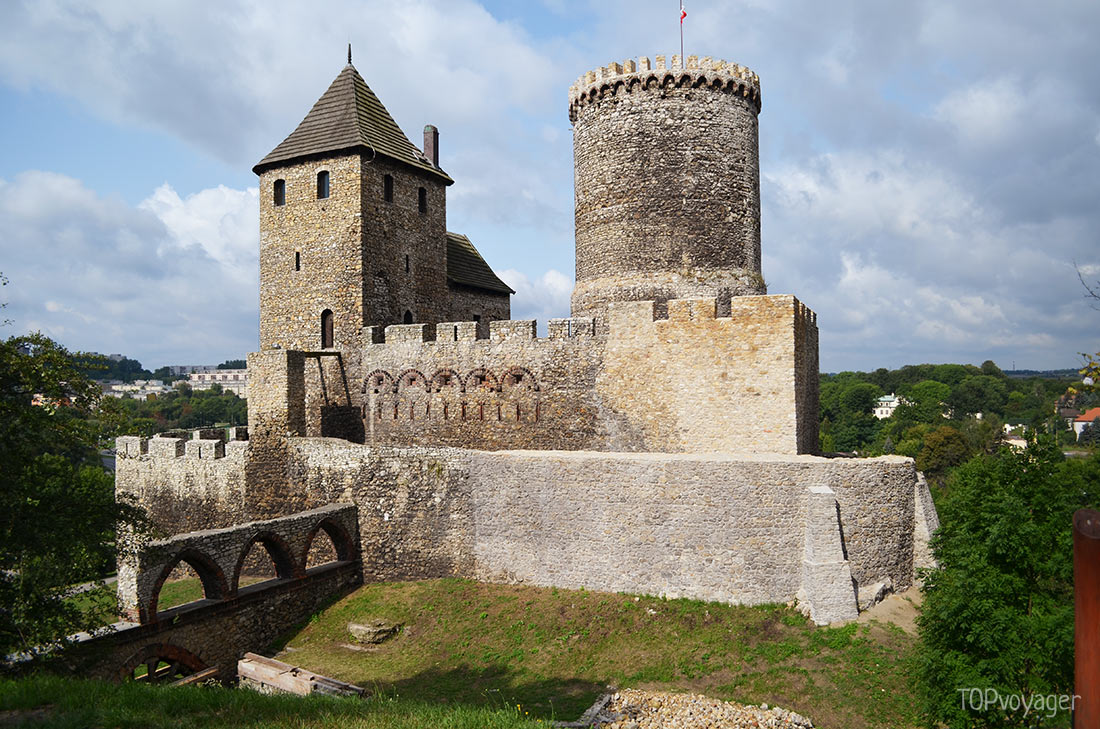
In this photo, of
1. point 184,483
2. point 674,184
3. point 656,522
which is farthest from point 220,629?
point 674,184

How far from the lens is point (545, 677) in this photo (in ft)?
43.8

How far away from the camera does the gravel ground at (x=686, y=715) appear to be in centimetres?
1086

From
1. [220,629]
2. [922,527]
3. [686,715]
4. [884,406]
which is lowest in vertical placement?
[884,406]

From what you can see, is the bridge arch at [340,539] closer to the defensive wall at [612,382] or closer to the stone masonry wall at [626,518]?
the stone masonry wall at [626,518]

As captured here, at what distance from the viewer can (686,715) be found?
440 inches

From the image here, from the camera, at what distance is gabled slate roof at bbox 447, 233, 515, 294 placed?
2700 centimetres

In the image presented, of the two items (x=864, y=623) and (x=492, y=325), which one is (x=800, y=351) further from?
(x=492, y=325)

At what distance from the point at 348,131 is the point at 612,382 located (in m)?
11.9

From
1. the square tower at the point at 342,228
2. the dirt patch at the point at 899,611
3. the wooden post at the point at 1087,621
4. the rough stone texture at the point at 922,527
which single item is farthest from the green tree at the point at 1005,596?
the square tower at the point at 342,228

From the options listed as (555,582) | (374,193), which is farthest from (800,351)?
(374,193)

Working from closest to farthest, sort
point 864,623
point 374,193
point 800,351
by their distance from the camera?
point 864,623, point 800,351, point 374,193

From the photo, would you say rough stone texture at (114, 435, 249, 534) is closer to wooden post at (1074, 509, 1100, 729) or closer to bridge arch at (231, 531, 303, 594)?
bridge arch at (231, 531, 303, 594)

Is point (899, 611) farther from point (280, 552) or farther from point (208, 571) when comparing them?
point (208, 571)

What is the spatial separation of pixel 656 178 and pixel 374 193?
8865 millimetres
